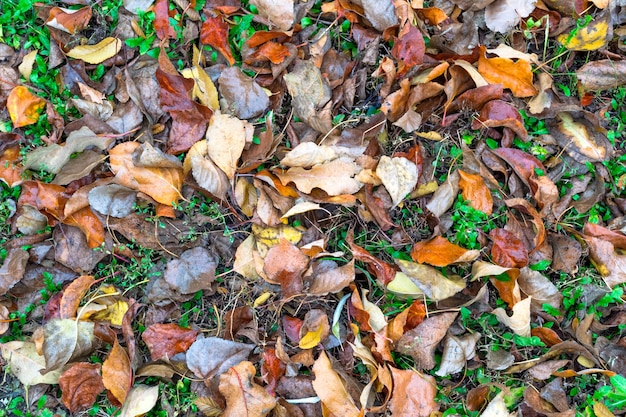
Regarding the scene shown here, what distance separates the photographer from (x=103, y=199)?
203cm

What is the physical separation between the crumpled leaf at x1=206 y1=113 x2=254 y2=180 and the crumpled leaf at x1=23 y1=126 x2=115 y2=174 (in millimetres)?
430

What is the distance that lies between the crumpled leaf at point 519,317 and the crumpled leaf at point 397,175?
0.53 m

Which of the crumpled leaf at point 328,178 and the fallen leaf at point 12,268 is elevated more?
the crumpled leaf at point 328,178

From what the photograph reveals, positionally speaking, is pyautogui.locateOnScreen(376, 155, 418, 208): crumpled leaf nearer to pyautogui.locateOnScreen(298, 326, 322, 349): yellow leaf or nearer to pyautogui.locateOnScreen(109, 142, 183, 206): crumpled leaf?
pyautogui.locateOnScreen(298, 326, 322, 349): yellow leaf

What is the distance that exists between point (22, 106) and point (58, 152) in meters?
0.27

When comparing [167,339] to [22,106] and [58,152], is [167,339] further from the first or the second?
[22,106]

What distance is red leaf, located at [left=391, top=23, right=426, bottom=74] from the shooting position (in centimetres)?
211

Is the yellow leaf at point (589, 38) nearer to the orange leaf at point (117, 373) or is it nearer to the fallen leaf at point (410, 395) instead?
the fallen leaf at point (410, 395)

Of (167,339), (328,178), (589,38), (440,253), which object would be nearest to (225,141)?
(328,178)

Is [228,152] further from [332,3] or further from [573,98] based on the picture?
[573,98]

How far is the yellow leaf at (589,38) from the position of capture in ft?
7.09

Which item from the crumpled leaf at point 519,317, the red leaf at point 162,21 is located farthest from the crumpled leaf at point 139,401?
the red leaf at point 162,21

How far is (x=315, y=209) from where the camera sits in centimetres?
207

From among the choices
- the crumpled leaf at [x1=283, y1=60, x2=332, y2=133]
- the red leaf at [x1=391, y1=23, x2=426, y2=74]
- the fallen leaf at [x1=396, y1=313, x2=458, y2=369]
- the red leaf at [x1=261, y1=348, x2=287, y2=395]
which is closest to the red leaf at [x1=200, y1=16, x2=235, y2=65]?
the crumpled leaf at [x1=283, y1=60, x2=332, y2=133]
